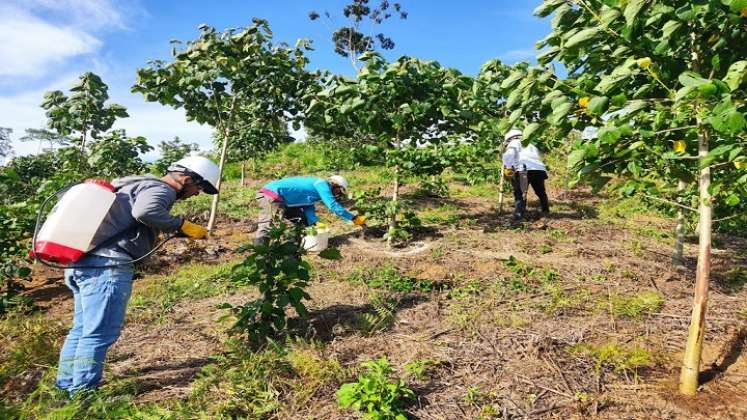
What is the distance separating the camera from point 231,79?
6.34 meters

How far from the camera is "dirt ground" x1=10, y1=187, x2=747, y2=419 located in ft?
8.21

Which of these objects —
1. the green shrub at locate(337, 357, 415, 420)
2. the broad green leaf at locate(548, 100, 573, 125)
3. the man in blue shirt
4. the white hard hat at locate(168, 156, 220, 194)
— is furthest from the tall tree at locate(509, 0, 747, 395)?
the man in blue shirt

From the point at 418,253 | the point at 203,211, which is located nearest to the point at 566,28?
the point at 418,253

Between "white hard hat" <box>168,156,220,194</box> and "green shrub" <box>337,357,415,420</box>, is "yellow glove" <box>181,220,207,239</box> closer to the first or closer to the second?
"white hard hat" <box>168,156,220,194</box>

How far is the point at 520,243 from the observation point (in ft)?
19.0

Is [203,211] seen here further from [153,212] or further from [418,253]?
[153,212]

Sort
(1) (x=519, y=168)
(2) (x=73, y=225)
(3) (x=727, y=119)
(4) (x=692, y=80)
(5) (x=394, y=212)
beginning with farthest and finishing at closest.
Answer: (1) (x=519, y=168)
(5) (x=394, y=212)
(2) (x=73, y=225)
(4) (x=692, y=80)
(3) (x=727, y=119)

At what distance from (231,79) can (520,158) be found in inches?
184

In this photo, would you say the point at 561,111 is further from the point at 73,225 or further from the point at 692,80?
the point at 73,225

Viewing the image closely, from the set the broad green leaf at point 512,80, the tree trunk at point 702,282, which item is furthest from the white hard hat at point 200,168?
the tree trunk at point 702,282

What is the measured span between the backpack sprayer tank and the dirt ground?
0.92 meters

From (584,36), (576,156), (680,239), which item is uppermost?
(584,36)

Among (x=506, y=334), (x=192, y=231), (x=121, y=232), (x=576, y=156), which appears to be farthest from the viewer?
(x=506, y=334)

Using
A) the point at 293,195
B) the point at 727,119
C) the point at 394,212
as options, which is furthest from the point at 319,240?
the point at 727,119
